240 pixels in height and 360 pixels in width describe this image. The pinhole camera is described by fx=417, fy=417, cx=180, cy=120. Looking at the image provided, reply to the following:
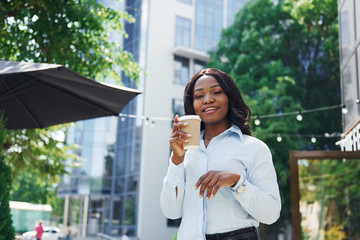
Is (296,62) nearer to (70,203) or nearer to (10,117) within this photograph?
(10,117)

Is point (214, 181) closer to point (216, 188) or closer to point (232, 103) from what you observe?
point (216, 188)

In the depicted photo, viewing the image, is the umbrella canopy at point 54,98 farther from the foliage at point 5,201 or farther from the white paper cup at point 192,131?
the white paper cup at point 192,131

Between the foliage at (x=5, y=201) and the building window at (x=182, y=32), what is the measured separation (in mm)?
21552

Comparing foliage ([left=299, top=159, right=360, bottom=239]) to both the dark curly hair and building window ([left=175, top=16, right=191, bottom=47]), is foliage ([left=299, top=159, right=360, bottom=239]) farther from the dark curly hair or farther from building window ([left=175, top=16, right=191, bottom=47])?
building window ([left=175, top=16, right=191, bottom=47])

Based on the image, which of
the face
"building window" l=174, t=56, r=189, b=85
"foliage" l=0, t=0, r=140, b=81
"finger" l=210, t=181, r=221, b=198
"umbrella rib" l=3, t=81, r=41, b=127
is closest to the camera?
"finger" l=210, t=181, r=221, b=198

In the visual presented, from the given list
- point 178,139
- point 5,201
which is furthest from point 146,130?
point 178,139

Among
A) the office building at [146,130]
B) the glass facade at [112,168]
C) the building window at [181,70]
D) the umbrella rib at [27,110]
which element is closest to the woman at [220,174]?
the umbrella rib at [27,110]

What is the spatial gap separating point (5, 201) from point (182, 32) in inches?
879

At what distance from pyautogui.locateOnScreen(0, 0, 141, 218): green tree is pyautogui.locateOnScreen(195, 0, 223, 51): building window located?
52.7ft

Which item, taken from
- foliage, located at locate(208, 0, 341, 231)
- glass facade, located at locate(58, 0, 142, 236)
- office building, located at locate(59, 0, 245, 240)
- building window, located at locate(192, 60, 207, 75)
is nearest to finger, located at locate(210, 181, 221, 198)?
foliage, located at locate(208, 0, 341, 231)

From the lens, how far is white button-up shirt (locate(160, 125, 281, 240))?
5.48ft

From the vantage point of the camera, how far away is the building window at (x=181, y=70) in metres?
24.7

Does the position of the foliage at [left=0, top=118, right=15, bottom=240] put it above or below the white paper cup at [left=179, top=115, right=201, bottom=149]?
below

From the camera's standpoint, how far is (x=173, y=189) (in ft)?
5.98
